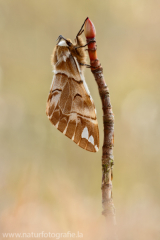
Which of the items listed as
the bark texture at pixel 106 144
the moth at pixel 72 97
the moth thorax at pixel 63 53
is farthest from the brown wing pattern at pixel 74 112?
the bark texture at pixel 106 144

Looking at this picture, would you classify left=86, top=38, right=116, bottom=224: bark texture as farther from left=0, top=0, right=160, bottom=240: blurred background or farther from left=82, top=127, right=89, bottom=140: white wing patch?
left=0, top=0, right=160, bottom=240: blurred background

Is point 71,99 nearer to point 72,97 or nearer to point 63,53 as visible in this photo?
point 72,97

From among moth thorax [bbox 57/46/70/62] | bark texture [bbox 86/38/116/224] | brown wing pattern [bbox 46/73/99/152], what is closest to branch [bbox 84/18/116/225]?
bark texture [bbox 86/38/116/224]

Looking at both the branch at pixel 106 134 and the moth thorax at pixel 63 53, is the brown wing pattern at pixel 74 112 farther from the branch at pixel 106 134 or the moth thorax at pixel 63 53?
the branch at pixel 106 134

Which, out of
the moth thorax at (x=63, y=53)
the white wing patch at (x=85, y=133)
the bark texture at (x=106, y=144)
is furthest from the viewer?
the moth thorax at (x=63, y=53)

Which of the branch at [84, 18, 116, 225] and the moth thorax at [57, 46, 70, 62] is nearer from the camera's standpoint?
the branch at [84, 18, 116, 225]

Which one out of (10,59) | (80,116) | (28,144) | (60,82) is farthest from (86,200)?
(10,59)

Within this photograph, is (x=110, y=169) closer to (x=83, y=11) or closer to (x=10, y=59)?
(x=10, y=59)

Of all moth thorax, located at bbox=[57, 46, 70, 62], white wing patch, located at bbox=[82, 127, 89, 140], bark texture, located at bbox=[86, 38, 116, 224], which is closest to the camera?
bark texture, located at bbox=[86, 38, 116, 224]
